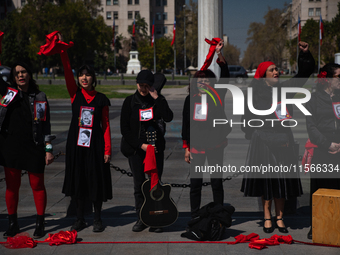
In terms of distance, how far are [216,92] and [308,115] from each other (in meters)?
1.06

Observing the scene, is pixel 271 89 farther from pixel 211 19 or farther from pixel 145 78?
pixel 211 19

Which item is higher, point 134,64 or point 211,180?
point 134,64

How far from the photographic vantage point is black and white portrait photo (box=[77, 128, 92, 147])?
4.80 metres

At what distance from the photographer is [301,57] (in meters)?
4.75

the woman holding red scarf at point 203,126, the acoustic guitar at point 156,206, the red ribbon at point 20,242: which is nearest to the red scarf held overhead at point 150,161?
the acoustic guitar at point 156,206

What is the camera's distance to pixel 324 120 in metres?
4.66

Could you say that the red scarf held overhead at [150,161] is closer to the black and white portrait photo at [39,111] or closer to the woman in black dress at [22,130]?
the woman in black dress at [22,130]

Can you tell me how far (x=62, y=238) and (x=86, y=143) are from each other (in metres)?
1.07

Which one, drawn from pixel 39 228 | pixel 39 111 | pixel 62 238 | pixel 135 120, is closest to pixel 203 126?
pixel 135 120

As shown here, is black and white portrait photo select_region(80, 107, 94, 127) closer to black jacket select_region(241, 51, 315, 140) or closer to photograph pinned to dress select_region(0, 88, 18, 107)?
photograph pinned to dress select_region(0, 88, 18, 107)

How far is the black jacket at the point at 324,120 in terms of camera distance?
462 cm

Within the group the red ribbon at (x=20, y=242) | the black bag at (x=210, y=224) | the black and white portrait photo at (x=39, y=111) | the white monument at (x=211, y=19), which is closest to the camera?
the red ribbon at (x=20, y=242)

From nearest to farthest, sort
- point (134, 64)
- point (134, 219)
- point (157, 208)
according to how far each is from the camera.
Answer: point (157, 208) → point (134, 219) → point (134, 64)

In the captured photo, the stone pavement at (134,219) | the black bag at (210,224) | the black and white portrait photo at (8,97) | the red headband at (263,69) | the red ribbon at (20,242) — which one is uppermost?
the red headband at (263,69)
